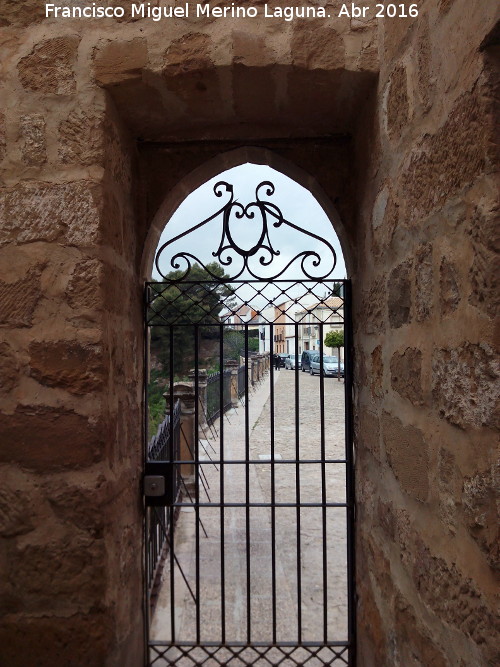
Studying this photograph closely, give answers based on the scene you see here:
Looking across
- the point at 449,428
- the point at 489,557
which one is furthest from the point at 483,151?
the point at 489,557

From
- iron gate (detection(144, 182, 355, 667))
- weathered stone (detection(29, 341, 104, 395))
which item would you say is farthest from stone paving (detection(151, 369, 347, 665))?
weathered stone (detection(29, 341, 104, 395))

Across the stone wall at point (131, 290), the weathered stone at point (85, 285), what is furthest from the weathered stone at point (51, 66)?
the weathered stone at point (85, 285)

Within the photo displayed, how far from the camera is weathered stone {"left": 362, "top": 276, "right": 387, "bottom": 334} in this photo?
133 centimetres

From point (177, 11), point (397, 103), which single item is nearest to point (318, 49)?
point (397, 103)

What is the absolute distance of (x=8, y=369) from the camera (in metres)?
1.31

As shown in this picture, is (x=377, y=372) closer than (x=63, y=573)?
No

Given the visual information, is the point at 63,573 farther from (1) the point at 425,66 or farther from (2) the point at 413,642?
(1) the point at 425,66

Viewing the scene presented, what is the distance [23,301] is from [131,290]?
39 cm

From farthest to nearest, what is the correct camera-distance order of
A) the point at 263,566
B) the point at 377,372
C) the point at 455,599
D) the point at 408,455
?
the point at 263,566 < the point at 377,372 < the point at 408,455 < the point at 455,599

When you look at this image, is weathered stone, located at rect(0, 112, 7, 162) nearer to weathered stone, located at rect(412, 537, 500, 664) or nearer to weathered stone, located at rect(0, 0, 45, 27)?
weathered stone, located at rect(0, 0, 45, 27)

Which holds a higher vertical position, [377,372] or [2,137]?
[2,137]

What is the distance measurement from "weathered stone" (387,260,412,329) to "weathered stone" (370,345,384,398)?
0.51 feet

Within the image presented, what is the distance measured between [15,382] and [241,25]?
1263 millimetres

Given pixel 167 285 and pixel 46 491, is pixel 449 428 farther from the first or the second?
pixel 167 285
